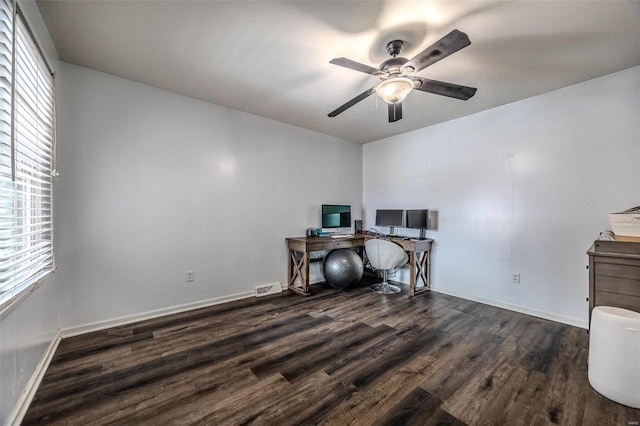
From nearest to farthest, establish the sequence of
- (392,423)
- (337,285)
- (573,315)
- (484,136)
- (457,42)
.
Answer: (392,423) → (457,42) → (573,315) → (484,136) → (337,285)

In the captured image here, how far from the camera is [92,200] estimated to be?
8.36ft

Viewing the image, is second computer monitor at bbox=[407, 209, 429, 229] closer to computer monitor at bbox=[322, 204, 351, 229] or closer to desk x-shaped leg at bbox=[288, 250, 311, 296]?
computer monitor at bbox=[322, 204, 351, 229]

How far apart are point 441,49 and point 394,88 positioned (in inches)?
15.7

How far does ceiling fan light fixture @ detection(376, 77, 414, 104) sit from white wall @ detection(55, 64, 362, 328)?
7.11 feet

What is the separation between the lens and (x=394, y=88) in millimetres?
2000

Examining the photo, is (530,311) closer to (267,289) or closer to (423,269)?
(423,269)

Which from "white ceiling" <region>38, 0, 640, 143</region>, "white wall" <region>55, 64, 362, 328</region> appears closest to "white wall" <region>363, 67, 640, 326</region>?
"white ceiling" <region>38, 0, 640, 143</region>

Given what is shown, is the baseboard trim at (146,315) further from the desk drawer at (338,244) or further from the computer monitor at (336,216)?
the computer monitor at (336,216)

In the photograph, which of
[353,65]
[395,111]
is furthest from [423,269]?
[353,65]

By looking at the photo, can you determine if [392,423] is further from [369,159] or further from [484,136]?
[369,159]

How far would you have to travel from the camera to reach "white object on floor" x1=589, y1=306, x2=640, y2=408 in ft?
5.15

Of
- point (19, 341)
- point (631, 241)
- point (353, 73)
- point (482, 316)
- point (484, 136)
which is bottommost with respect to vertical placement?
point (482, 316)

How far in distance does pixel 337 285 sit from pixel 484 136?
290cm

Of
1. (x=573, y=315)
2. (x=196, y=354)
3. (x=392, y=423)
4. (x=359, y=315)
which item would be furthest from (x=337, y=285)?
(x=573, y=315)
